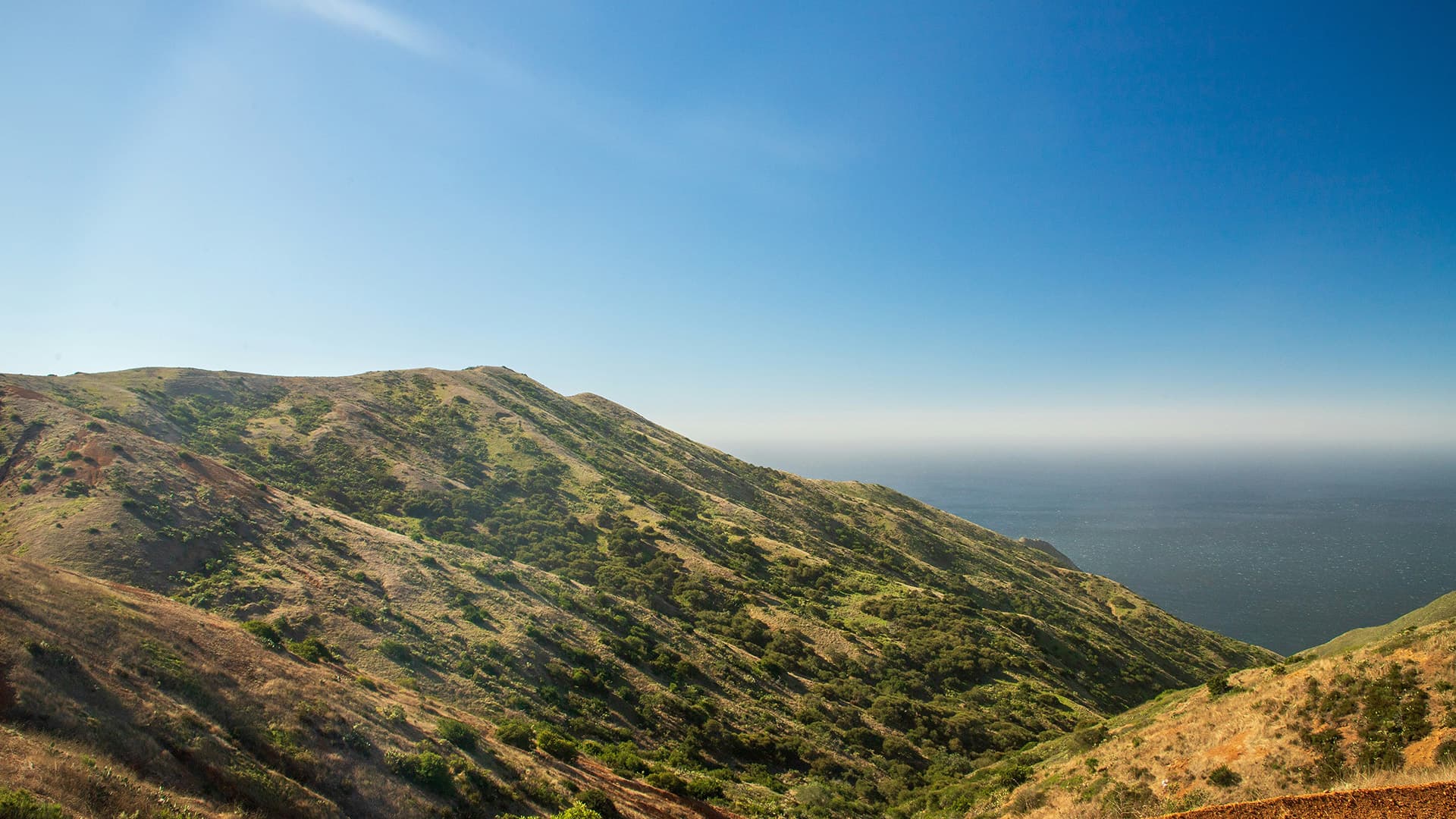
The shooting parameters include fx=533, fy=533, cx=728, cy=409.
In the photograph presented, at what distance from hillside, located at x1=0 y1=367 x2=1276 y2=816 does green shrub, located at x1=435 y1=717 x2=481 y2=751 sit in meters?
2.62

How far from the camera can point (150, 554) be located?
27.2m

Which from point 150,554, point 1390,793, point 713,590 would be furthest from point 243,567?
point 1390,793

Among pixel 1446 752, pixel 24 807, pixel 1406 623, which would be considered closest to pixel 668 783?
pixel 24 807

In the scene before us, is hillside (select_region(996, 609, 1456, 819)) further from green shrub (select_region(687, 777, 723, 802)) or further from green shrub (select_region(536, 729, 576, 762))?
green shrub (select_region(536, 729, 576, 762))

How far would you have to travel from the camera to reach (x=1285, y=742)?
1762cm

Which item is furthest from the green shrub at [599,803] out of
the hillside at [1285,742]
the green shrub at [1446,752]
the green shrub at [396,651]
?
the green shrub at [1446,752]

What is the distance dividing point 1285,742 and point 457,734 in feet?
89.7

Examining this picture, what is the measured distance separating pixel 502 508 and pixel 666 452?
4182cm

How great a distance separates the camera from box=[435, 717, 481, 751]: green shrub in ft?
57.1

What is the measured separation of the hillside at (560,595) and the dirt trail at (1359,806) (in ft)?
47.1

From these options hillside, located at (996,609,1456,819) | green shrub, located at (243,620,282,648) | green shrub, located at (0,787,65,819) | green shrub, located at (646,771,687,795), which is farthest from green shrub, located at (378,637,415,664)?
hillside, located at (996,609,1456,819)

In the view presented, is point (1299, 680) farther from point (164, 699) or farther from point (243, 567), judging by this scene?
point (243, 567)

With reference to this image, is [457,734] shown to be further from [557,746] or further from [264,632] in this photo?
[264,632]

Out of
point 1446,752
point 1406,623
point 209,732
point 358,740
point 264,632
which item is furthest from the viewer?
point 1406,623
